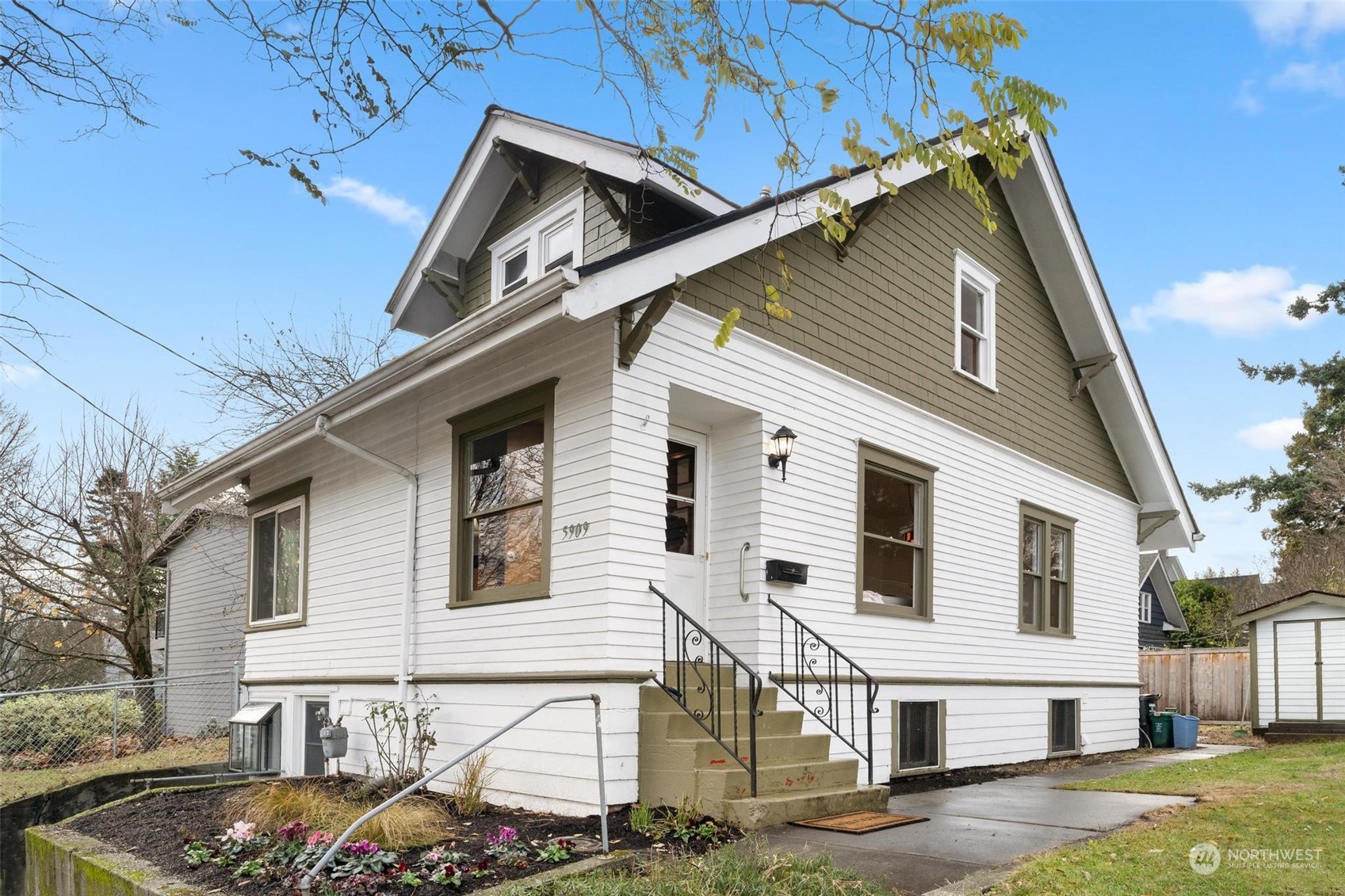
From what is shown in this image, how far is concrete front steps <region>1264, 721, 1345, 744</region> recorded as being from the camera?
1460 cm

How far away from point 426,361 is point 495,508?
148 cm

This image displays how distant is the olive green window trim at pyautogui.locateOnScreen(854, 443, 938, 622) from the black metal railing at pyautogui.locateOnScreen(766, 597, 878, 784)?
28.0 inches

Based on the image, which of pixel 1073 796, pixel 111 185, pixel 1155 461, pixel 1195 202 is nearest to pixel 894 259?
pixel 1073 796

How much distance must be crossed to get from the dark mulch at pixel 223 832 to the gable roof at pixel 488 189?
4534 mm

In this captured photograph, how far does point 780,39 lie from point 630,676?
426cm

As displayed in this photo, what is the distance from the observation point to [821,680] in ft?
29.6

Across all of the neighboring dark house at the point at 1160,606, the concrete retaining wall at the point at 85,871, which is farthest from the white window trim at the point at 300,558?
the neighboring dark house at the point at 1160,606

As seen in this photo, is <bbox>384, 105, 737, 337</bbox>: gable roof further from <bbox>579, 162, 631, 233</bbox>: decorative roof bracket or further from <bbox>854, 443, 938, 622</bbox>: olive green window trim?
<bbox>854, 443, 938, 622</bbox>: olive green window trim

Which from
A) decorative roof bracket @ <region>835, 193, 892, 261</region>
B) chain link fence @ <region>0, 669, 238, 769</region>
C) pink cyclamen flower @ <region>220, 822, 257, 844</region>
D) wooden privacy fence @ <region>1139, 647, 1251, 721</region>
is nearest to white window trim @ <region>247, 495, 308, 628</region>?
chain link fence @ <region>0, 669, 238, 769</region>

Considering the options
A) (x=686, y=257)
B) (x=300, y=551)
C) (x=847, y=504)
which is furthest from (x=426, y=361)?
(x=300, y=551)

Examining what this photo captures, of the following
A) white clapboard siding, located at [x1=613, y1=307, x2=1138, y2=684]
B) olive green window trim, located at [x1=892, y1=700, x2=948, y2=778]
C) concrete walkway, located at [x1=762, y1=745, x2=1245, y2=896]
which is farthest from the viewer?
olive green window trim, located at [x1=892, y1=700, x2=948, y2=778]

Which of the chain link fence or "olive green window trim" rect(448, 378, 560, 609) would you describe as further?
the chain link fence

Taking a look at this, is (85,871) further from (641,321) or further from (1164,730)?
(1164,730)

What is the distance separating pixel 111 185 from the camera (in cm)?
1061
